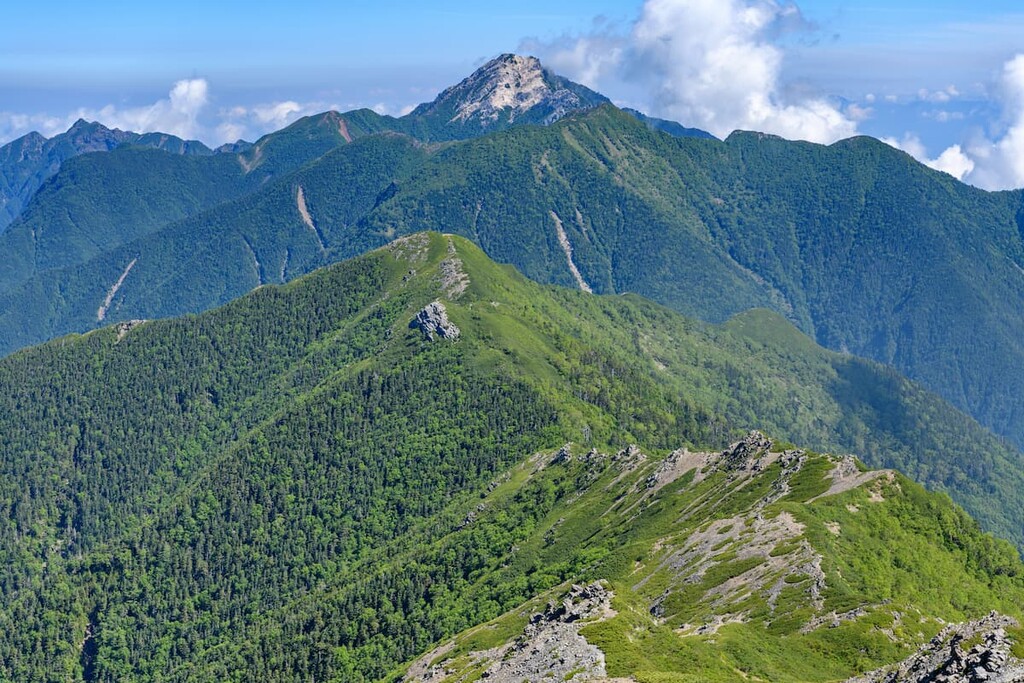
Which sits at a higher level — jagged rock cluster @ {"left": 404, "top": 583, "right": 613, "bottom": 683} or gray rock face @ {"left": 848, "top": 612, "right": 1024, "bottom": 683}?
gray rock face @ {"left": 848, "top": 612, "right": 1024, "bottom": 683}

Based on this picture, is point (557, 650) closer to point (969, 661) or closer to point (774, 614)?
point (774, 614)

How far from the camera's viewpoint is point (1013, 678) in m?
92.8

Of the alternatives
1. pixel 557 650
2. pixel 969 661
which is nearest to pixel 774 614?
pixel 557 650

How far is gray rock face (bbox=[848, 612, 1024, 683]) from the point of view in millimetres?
94438

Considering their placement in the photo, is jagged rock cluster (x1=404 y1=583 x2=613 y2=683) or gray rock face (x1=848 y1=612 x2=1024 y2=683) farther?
jagged rock cluster (x1=404 y1=583 x2=613 y2=683)

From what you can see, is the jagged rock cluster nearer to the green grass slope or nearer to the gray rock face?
the green grass slope

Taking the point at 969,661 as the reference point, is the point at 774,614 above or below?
below

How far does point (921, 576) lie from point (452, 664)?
286 feet

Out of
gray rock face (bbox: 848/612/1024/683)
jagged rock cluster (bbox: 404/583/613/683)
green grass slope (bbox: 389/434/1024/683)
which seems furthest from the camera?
green grass slope (bbox: 389/434/1024/683)

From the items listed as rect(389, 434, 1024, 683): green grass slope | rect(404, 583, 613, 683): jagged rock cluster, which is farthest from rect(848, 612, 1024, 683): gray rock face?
rect(404, 583, 613, 683): jagged rock cluster

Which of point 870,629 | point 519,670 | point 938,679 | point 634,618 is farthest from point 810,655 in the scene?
point 938,679

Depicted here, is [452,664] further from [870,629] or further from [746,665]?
[870,629]

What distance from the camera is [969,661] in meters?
97.5

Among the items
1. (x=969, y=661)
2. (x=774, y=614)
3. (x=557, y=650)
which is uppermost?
(x=969, y=661)
